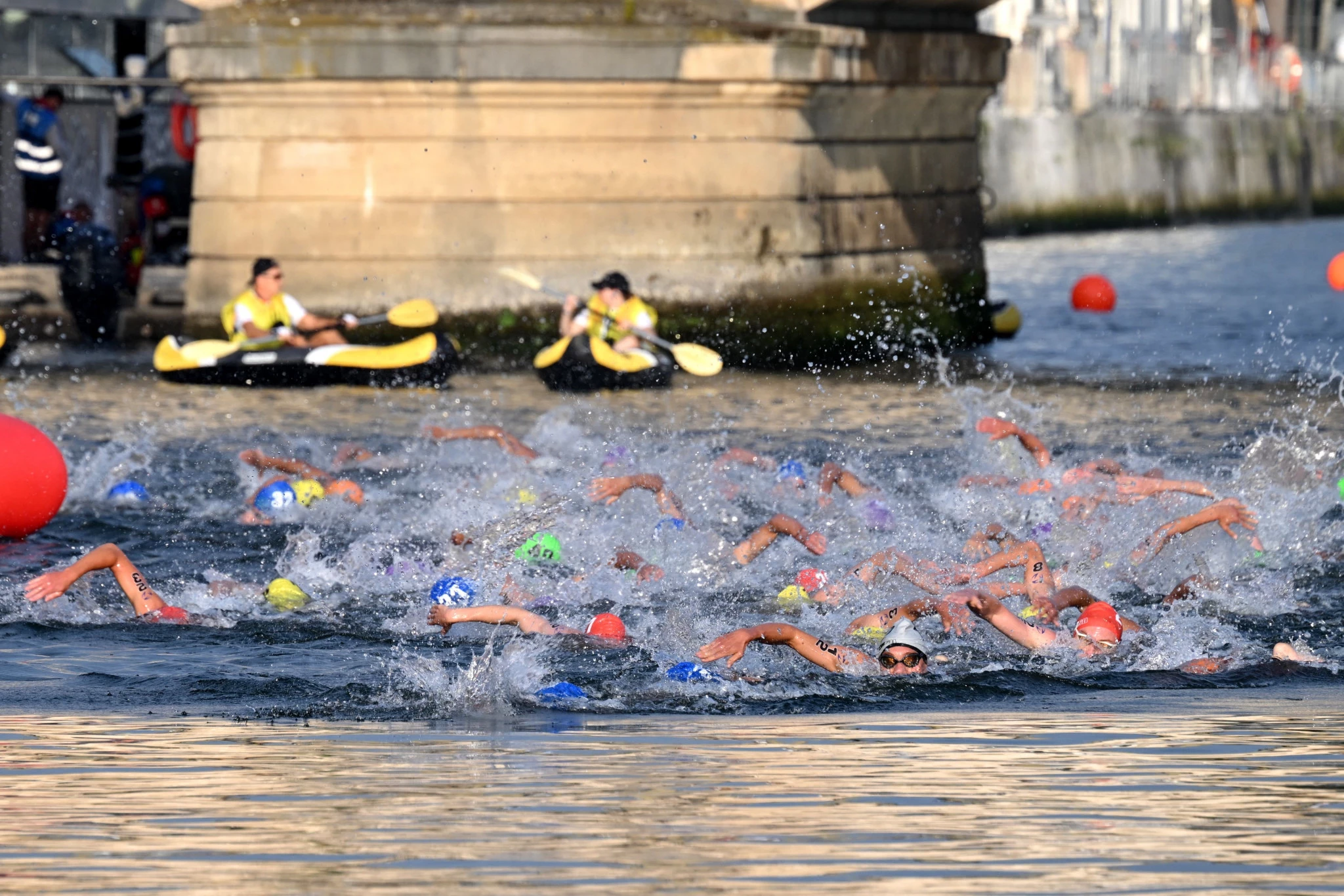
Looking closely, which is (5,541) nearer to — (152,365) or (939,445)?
(939,445)

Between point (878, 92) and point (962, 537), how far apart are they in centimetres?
1120

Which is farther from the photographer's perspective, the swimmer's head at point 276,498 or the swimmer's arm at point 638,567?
the swimmer's head at point 276,498

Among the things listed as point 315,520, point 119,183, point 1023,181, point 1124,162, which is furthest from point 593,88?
point 1124,162

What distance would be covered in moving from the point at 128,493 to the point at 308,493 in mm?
1229

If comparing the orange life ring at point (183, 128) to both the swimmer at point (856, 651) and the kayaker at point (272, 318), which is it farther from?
the swimmer at point (856, 651)

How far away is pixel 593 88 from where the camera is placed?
68.8 feet

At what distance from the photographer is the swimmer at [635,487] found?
11.9 m

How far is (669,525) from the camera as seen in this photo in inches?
464

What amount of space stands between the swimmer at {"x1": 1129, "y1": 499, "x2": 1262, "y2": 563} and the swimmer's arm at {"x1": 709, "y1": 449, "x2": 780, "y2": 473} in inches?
134

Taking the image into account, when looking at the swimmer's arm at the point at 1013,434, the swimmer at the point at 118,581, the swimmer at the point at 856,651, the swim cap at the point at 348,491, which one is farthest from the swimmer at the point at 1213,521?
the swim cap at the point at 348,491

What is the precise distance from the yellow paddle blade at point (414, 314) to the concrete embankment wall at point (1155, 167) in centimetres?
2317

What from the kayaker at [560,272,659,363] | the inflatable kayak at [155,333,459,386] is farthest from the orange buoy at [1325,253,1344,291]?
the inflatable kayak at [155,333,459,386]

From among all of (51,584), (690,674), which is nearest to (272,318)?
(51,584)

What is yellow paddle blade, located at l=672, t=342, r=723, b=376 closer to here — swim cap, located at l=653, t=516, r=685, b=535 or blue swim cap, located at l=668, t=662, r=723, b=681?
swim cap, located at l=653, t=516, r=685, b=535
